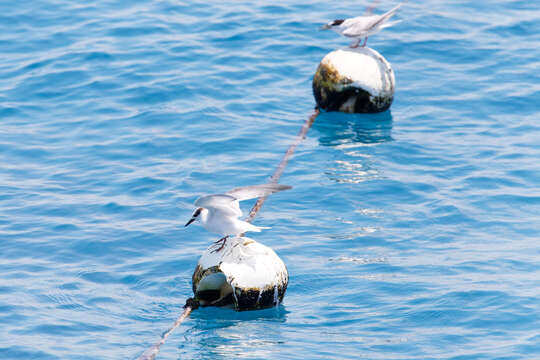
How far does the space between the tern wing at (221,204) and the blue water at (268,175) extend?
1210mm

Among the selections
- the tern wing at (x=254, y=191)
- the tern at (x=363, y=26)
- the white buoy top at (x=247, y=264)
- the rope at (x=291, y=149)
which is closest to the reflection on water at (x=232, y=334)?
the white buoy top at (x=247, y=264)

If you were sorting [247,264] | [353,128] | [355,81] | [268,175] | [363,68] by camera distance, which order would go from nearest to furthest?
[247,264], [268,175], [363,68], [355,81], [353,128]

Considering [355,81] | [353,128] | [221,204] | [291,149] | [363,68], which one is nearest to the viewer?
[221,204]

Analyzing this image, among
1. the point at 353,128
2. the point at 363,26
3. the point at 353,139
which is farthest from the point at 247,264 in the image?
the point at 363,26

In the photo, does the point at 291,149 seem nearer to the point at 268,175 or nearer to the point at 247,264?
the point at 268,175

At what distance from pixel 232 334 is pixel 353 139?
623cm

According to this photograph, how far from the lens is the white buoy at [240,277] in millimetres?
9539

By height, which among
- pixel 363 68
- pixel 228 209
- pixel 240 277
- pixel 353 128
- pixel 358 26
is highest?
pixel 358 26

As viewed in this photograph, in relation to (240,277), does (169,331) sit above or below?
below

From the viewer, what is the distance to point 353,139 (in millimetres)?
14906

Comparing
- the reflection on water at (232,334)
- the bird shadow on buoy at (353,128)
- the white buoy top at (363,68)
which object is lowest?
the reflection on water at (232,334)

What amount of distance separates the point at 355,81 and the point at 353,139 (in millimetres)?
983

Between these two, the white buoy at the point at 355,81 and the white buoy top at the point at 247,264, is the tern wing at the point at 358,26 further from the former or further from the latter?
the white buoy top at the point at 247,264

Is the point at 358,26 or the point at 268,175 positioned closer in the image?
the point at 268,175
